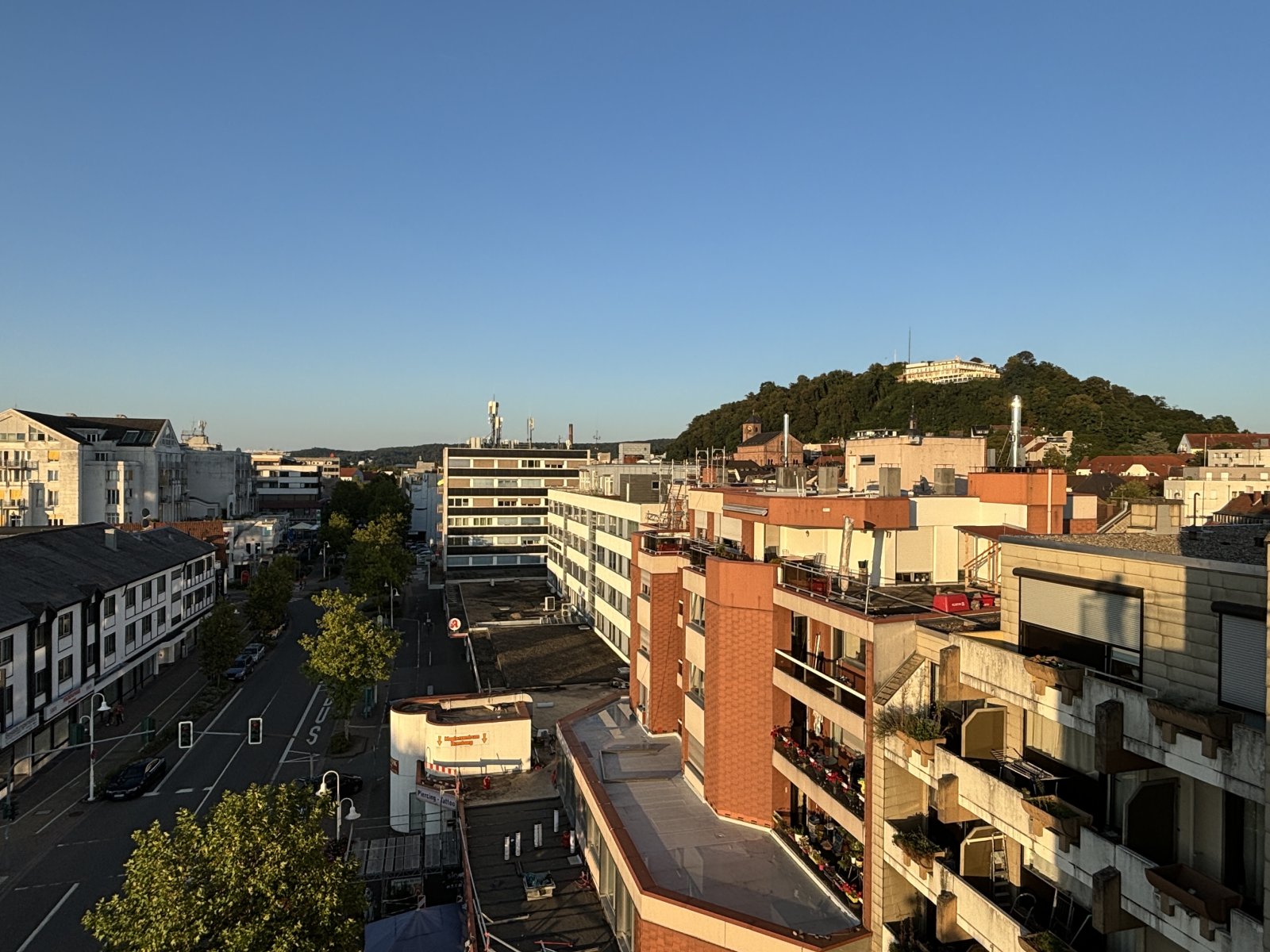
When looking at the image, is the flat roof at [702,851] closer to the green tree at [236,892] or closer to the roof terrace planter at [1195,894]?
the green tree at [236,892]

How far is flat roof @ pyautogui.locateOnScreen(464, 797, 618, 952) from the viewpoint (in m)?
20.1

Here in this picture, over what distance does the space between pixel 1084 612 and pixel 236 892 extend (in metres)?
17.4

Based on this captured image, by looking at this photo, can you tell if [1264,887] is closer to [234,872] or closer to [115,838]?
[234,872]

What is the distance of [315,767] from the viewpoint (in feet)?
128

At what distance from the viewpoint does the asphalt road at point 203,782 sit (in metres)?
26.2

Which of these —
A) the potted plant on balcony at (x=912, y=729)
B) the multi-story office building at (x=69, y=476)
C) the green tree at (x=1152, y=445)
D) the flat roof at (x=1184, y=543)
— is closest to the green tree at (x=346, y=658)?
the potted plant on balcony at (x=912, y=729)

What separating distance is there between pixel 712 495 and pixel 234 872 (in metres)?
18.5

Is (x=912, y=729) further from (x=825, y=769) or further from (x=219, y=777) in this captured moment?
(x=219, y=777)

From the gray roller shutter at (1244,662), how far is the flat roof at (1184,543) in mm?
858

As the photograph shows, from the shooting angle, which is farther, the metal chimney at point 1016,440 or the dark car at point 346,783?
the dark car at point 346,783

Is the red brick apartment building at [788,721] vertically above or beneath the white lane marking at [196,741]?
above

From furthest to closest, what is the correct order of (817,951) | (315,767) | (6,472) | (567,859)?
(6,472) < (315,767) < (567,859) < (817,951)

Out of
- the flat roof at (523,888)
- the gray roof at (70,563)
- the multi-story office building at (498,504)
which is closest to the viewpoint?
the flat roof at (523,888)

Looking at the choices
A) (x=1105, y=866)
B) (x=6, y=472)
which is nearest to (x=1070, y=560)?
(x=1105, y=866)
